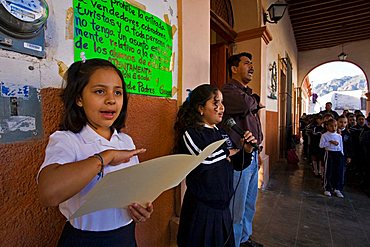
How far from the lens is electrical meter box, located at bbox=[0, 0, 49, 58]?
727 mm

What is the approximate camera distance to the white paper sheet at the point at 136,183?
577 mm

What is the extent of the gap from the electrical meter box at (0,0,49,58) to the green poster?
7.6 inches

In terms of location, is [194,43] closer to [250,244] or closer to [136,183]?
[136,183]

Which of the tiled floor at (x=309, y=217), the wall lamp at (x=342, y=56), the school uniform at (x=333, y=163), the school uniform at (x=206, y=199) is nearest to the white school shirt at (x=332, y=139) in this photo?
the school uniform at (x=333, y=163)

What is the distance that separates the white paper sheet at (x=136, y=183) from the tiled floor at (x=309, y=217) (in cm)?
178

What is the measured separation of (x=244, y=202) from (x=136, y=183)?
133 cm

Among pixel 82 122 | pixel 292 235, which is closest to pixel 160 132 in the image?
pixel 82 122

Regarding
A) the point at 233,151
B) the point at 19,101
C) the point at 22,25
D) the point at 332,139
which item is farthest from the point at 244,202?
the point at 332,139

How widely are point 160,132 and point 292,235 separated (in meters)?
1.75

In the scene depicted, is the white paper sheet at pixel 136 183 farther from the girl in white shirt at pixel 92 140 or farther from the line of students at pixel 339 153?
the line of students at pixel 339 153

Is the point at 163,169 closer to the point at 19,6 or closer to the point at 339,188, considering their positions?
the point at 19,6

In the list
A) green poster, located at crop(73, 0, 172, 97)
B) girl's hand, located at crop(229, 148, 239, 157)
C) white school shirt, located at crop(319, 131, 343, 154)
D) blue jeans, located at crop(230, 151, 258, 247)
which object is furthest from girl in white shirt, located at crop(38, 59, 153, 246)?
white school shirt, located at crop(319, 131, 343, 154)

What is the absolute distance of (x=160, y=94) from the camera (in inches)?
59.9

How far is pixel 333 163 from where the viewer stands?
11.2 ft
